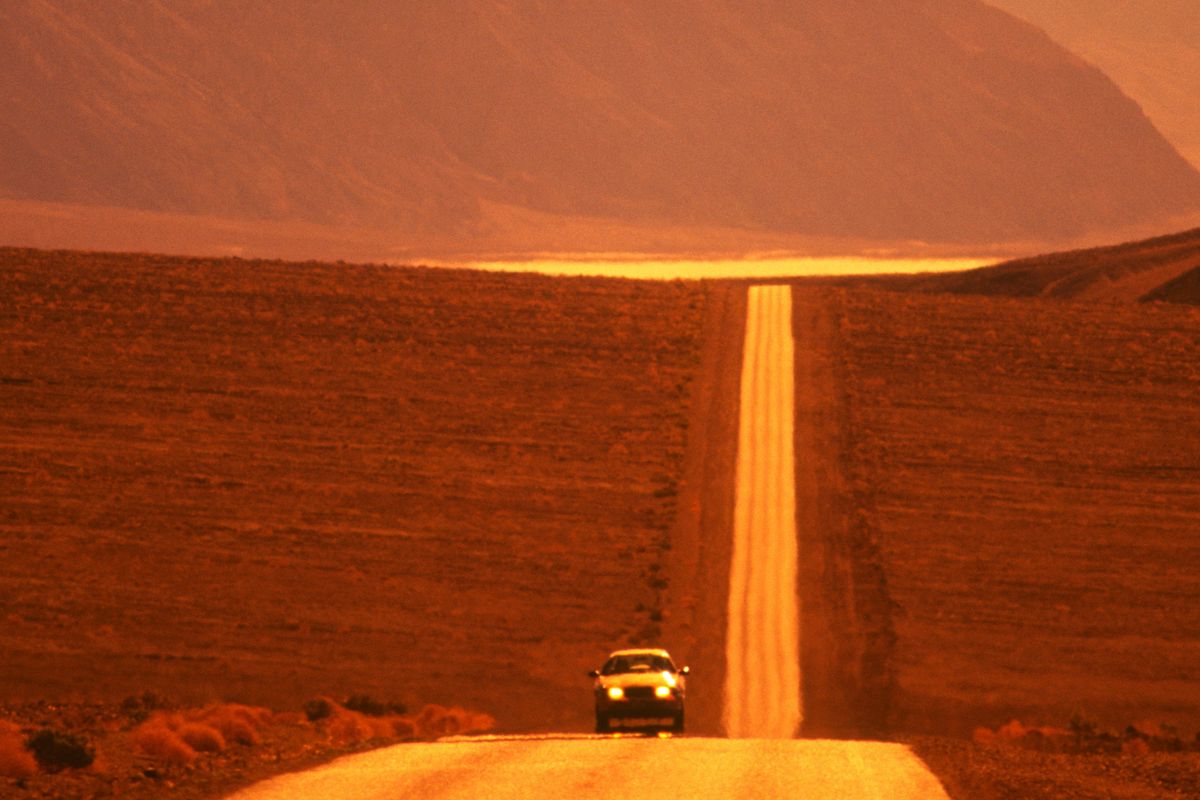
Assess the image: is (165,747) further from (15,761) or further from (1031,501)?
(1031,501)

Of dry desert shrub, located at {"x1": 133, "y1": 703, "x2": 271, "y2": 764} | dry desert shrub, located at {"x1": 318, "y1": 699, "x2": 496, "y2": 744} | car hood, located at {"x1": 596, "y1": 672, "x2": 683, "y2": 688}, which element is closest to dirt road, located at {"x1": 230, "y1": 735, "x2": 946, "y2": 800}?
dry desert shrub, located at {"x1": 133, "y1": 703, "x2": 271, "y2": 764}

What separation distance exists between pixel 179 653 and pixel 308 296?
41.9 meters

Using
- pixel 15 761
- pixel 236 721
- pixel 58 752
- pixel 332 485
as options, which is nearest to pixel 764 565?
pixel 332 485

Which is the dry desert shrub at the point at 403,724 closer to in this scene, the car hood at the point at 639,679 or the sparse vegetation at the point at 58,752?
the car hood at the point at 639,679

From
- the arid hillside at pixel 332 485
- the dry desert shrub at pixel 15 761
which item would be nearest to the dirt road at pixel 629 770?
the dry desert shrub at pixel 15 761

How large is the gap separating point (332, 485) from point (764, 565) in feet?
40.6

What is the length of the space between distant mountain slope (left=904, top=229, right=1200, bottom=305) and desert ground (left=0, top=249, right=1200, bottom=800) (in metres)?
21.5

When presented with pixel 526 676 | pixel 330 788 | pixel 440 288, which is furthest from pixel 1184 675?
pixel 440 288

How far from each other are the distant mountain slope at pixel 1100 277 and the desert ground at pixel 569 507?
21455 mm

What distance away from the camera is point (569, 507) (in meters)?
48.6

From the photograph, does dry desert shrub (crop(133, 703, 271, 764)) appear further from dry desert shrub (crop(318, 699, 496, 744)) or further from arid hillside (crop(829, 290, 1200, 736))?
arid hillside (crop(829, 290, 1200, 736))

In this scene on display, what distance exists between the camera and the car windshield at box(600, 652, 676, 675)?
29.4 metres

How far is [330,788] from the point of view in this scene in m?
17.5

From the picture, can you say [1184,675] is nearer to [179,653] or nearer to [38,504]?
[179,653]
